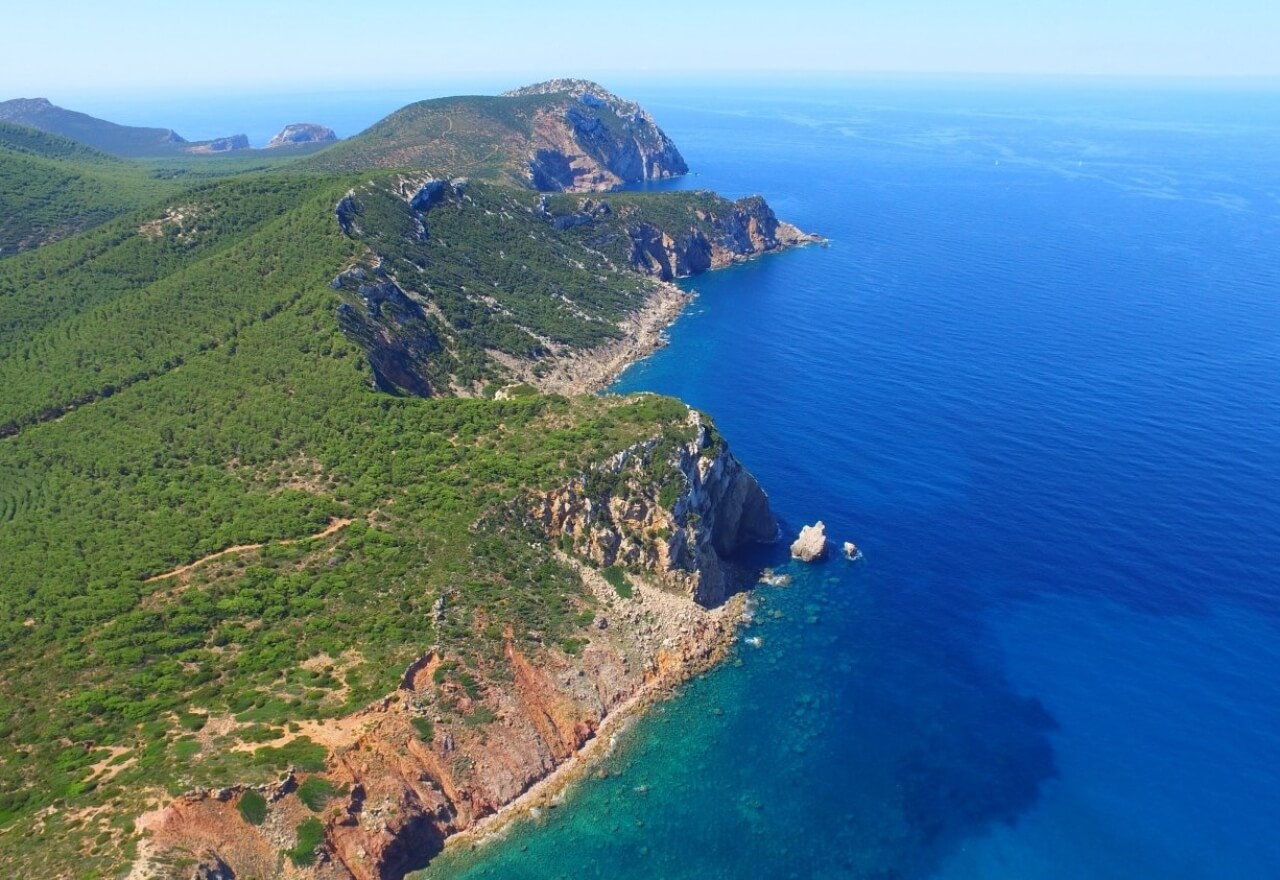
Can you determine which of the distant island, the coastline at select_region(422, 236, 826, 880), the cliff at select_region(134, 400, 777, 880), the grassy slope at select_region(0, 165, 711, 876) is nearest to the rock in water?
the cliff at select_region(134, 400, 777, 880)

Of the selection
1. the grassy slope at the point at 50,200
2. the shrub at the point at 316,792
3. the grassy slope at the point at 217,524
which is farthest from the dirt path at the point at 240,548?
the grassy slope at the point at 50,200

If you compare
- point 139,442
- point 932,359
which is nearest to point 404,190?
point 139,442

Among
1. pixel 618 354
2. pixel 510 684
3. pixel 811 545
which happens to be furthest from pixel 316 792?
pixel 618 354

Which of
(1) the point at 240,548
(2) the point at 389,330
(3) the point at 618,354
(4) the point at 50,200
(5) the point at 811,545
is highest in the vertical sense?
(4) the point at 50,200

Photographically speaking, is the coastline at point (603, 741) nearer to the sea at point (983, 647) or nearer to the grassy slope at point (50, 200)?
the sea at point (983, 647)

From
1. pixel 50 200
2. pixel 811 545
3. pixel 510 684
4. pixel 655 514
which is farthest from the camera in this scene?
pixel 50 200

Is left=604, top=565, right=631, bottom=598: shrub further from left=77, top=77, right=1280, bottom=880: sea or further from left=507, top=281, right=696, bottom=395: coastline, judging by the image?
left=507, top=281, right=696, bottom=395: coastline

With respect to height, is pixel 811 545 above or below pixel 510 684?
below

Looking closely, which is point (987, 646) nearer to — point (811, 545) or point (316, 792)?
point (811, 545)
